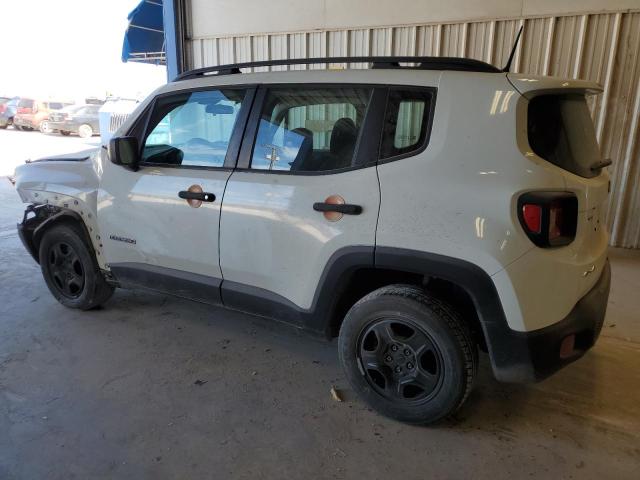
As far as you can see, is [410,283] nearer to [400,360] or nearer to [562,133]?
[400,360]

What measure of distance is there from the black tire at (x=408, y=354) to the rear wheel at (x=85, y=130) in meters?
22.2

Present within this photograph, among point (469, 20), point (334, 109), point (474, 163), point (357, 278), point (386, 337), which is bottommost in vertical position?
point (386, 337)

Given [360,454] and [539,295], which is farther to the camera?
[360,454]

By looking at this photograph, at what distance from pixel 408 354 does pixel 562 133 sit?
1.35 metres

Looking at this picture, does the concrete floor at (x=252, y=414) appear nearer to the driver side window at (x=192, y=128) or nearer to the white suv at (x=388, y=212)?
the white suv at (x=388, y=212)

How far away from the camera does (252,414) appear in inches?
107

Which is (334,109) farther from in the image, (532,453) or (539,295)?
(532,453)

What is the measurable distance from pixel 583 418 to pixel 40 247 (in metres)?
4.17

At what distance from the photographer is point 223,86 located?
10.3ft

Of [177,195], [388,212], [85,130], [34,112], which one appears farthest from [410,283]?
[34,112]

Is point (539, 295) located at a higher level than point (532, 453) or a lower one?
higher

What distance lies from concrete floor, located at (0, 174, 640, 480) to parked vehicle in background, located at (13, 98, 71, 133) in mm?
22621

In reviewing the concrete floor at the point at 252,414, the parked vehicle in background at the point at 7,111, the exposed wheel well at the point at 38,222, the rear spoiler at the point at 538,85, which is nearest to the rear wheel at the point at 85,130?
the parked vehicle in background at the point at 7,111

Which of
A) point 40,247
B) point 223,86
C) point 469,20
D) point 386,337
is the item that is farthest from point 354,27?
point 386,337
